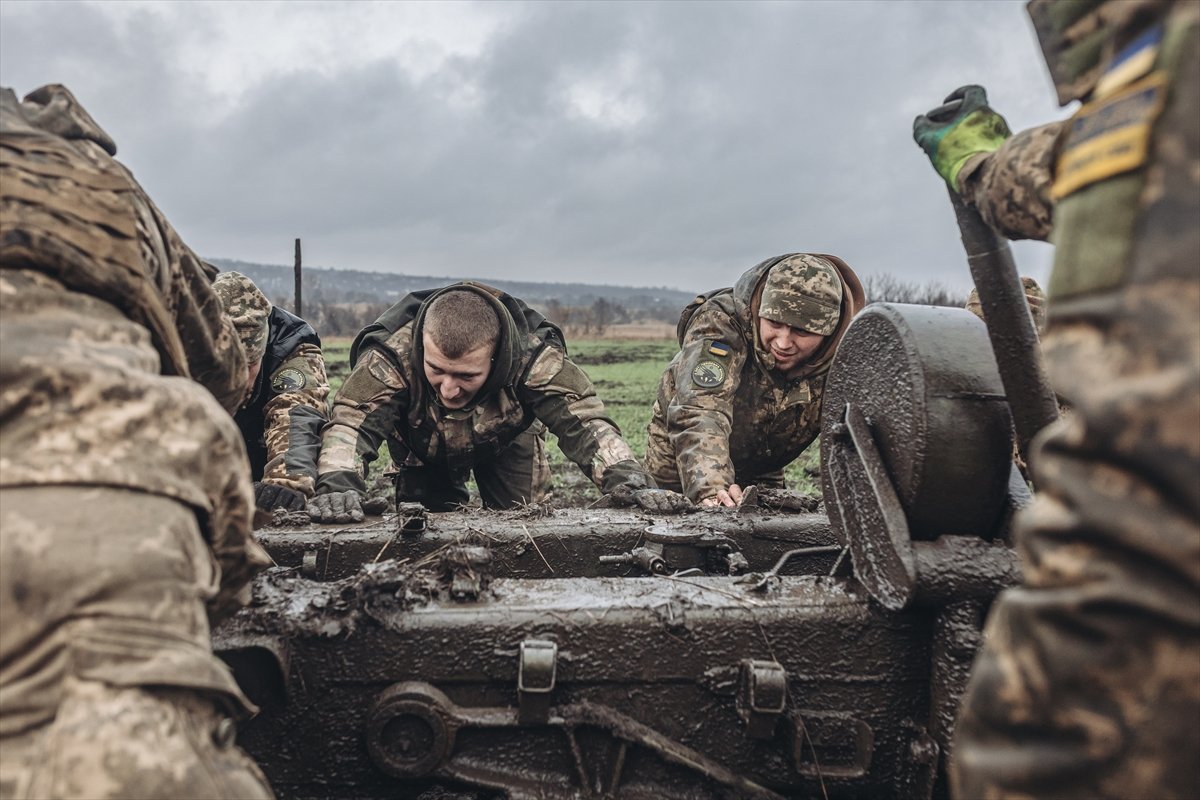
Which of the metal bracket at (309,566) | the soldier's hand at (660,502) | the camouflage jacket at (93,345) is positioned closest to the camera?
the camouflage jacket at (93,345)

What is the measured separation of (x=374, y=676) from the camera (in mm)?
2068

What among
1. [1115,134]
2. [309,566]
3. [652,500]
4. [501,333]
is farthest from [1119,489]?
[501,333]

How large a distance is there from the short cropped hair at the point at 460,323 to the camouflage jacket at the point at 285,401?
3.24 feet

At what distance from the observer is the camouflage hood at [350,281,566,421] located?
4.73 m

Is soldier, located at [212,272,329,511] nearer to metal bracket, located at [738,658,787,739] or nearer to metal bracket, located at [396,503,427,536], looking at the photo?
metal bracket, located at [396,503,427,536]

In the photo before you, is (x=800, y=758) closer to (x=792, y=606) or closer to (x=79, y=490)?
(x=792, y=606)

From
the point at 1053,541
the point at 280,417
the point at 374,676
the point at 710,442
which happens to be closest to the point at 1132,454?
the point at 1053,541

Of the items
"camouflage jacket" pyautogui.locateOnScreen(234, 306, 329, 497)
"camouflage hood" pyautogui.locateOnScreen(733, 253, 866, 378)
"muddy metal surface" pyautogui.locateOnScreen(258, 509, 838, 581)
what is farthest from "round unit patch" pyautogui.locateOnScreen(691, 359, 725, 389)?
"camouflage jacket" pyautogui.locateOnScreen(234, 306, 329, 497)

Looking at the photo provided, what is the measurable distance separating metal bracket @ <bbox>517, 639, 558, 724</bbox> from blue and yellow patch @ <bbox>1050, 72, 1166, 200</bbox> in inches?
56.6

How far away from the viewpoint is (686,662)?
6.93 ft

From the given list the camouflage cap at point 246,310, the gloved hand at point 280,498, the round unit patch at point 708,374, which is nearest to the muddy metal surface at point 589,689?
the gloved hand at point 280,498

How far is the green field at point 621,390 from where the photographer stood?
8875 millimetres

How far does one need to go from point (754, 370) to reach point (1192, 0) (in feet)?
14.6

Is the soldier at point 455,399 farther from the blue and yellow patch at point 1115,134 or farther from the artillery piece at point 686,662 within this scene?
the blue and yellow patch at point 1115,134
